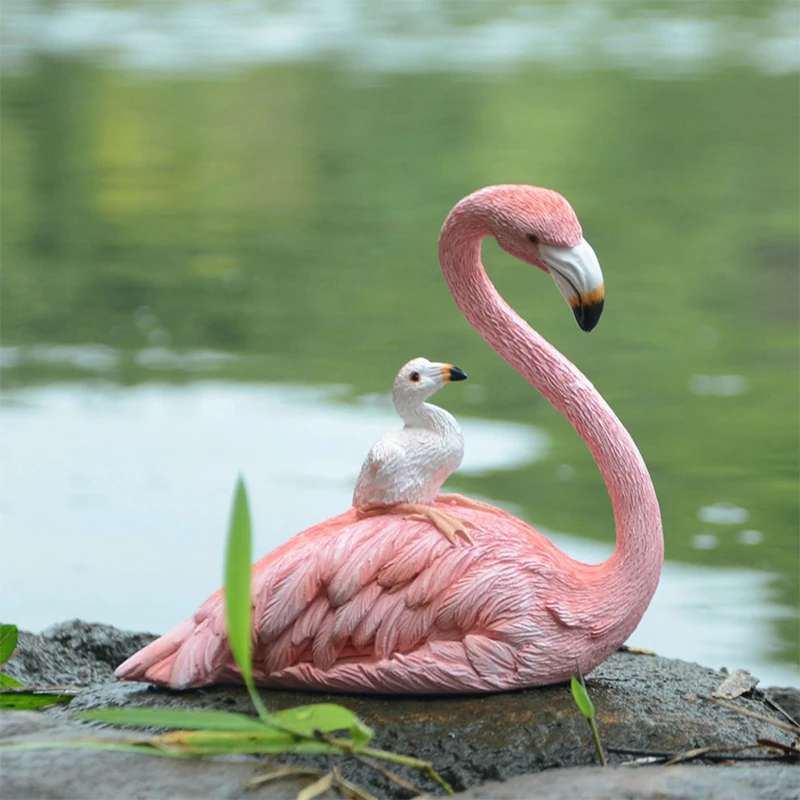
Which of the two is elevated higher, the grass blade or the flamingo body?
the grass blade

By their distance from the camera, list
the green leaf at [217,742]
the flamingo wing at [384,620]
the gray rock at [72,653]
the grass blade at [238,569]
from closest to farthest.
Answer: the grass blade at [238,569]
the green leaf at [217,742]
the flamingo wing at [384,620]
the gray rock at [72,653]

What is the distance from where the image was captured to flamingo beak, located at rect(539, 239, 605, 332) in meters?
1.65

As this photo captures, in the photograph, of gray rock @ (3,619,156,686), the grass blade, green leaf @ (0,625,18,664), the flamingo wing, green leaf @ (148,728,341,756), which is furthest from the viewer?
gray rock @ (3,619,156,686)

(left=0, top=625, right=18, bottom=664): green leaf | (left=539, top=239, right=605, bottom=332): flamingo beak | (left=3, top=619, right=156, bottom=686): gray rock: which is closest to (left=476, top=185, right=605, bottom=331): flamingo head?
(left=539, top=239, right=605, bottom=332): flamingo beak

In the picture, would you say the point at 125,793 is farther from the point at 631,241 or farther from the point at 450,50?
the point at 450,50

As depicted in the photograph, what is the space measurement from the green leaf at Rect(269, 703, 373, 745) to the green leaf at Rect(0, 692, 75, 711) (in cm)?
52

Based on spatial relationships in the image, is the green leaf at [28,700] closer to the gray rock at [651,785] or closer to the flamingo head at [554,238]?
the gray rock at [651,785]

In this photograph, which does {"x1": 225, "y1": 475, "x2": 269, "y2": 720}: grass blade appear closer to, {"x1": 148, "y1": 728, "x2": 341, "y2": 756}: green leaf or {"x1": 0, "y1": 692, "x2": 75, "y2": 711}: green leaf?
{"x1": 148, "y1": 728, "x2": 341, "y2": 756}: green leaf

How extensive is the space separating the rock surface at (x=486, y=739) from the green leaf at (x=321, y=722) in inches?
2.8

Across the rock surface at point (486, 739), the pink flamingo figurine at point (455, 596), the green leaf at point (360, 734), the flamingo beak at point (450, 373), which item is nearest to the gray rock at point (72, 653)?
the rock surface at point (486, 739)

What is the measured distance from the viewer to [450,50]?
360 inches

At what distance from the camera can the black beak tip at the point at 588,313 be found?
5.44ft

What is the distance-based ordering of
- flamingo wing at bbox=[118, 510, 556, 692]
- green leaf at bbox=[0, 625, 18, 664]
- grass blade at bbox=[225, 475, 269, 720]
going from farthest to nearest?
green leaf at bbox=[0, 625, 18, 664] → flamingo wing at bbox=[118, 510, 556, 692] → grass blade at bbox=[225, 475, 269, 720]

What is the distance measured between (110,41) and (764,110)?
178 inches
